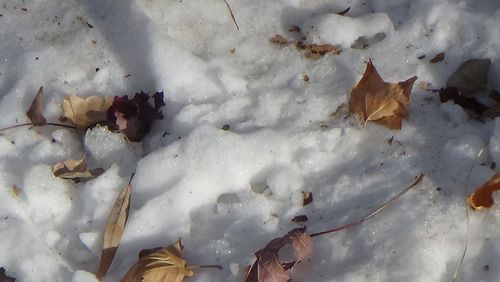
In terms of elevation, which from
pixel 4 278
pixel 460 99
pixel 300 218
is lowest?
pixel 4 278

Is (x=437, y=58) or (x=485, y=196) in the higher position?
(x=437, y=58)

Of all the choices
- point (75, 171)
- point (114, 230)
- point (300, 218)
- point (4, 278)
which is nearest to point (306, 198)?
point (300, 218)

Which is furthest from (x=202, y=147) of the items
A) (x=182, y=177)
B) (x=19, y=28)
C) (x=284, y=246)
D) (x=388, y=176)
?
(x=19, y=28)

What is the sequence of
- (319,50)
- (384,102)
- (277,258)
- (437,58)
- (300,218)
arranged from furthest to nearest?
(319,50)
(437,58)
(384,102)
(300,218)
(277,258)

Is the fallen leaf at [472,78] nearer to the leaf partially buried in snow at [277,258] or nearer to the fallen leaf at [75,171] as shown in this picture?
the leaf partially buried in snow at [277,258]

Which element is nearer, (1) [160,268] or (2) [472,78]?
(1) [160,268]

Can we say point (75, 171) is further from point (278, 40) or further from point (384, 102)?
point (384, 102)

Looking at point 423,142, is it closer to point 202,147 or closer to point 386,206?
point 386,206
